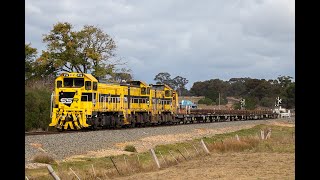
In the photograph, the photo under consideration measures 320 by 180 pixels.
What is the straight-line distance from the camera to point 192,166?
1706 centimetres

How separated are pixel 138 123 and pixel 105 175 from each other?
26.1m

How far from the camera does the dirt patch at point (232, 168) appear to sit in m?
14.3

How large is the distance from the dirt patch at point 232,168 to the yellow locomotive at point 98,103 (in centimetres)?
1197

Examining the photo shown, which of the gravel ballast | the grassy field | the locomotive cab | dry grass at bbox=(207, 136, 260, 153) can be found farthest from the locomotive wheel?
dry grass at bbox=(207, 136, 260, 153)

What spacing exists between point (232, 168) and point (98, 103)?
16.6m

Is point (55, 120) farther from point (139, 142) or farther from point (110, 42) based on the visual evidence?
point (110, 42)

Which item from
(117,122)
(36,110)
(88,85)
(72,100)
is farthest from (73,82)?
(117,122)

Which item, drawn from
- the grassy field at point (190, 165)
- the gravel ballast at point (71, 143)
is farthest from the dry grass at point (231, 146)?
the gravel ballast at point (71, 143)

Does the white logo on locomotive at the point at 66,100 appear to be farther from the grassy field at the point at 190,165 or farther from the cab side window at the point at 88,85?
the grassy field at the point at 190,165

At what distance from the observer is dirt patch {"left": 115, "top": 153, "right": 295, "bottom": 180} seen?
14.3 m

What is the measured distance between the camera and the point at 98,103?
31234 millimetres

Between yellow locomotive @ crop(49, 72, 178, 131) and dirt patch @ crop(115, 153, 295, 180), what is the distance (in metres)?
12.0
